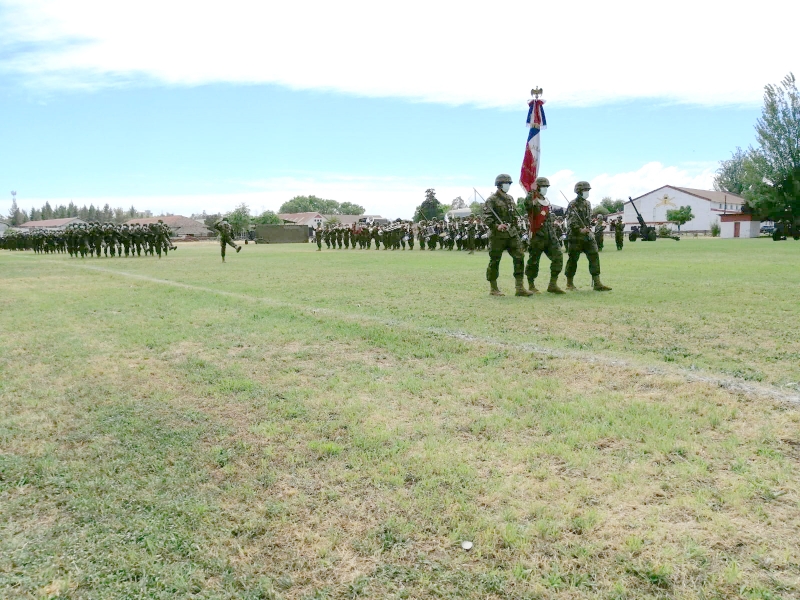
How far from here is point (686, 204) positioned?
85.9 m

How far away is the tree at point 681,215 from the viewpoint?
78.4m

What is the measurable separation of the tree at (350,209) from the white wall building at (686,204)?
74994mm

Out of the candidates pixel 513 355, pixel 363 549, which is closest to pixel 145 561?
pixel 363 549

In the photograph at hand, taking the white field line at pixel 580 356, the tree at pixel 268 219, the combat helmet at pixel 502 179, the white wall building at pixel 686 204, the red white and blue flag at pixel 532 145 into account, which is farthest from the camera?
the tree at pixel 268 219

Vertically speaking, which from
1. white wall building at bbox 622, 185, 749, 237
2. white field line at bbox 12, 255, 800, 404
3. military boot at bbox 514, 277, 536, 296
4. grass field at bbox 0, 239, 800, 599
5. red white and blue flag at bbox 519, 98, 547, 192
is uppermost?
white wall building at bbox 622, 185, 749, 237

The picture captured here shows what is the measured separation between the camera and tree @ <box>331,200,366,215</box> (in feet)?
506

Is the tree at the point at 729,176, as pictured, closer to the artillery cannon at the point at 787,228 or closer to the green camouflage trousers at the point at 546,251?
the artillery cannon at the point at 787,228

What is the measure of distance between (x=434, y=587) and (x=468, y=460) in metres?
1.30

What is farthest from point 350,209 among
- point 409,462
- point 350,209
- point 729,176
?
point 409,462

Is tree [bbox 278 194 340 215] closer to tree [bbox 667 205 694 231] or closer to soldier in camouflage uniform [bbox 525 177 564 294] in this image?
tree [bbox 667 205 694 231]

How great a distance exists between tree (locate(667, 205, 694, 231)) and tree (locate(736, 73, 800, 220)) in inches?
675

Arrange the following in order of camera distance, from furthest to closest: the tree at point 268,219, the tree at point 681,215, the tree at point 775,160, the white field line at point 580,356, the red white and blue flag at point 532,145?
1. the tree at point 268,219
2. the tree at point 681,215
3. the tree at point 775,160
4. the red white and blue flag at point 532,145
5. the white field line at point 580,356

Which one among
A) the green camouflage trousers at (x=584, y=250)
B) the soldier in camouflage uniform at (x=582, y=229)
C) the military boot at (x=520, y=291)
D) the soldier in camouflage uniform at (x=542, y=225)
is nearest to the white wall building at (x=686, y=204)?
the green camouflage trousers at (x=584, y=250)

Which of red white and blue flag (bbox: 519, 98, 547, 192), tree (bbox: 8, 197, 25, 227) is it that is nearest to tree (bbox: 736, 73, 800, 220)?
red white and blue flag (bbox: 519, 98, 547, 192)
